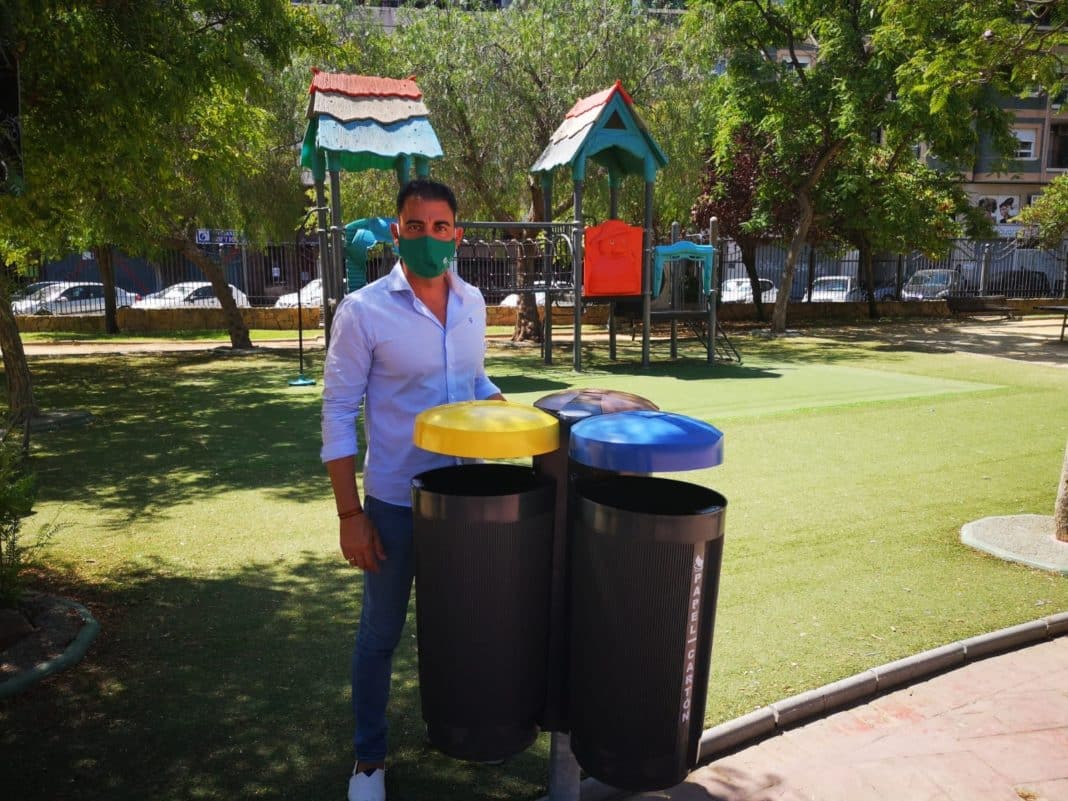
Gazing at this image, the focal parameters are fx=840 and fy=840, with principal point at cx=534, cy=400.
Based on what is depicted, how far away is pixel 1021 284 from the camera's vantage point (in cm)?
2950

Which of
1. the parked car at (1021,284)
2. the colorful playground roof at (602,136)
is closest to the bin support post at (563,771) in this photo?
the colorful playground roof at (602,136)

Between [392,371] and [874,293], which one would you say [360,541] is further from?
[874,293]

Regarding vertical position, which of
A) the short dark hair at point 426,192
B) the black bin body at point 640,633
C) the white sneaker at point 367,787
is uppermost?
the short dark hair at point 426,192

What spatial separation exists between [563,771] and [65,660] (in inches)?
88.8

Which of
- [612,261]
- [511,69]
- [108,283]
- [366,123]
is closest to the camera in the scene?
[366,123]

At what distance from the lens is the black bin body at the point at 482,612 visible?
2199 mm

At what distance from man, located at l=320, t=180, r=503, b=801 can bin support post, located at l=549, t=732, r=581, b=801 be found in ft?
1.80

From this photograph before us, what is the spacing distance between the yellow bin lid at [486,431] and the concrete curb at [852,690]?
4.38 ft

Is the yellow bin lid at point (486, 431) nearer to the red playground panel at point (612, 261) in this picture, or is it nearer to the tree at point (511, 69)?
the red playground panel at point (612, 261)

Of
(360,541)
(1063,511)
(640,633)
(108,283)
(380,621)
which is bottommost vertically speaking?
(1063,511)

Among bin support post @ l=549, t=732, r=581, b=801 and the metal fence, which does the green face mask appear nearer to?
bin support post @ l=549, t=732, r=581, b=801

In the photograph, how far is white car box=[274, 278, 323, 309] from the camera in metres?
24.0

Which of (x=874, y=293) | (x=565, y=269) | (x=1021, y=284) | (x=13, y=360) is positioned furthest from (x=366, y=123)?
(x=1021, y=284)

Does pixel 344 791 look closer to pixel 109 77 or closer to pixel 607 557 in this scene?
pixel 607 557
